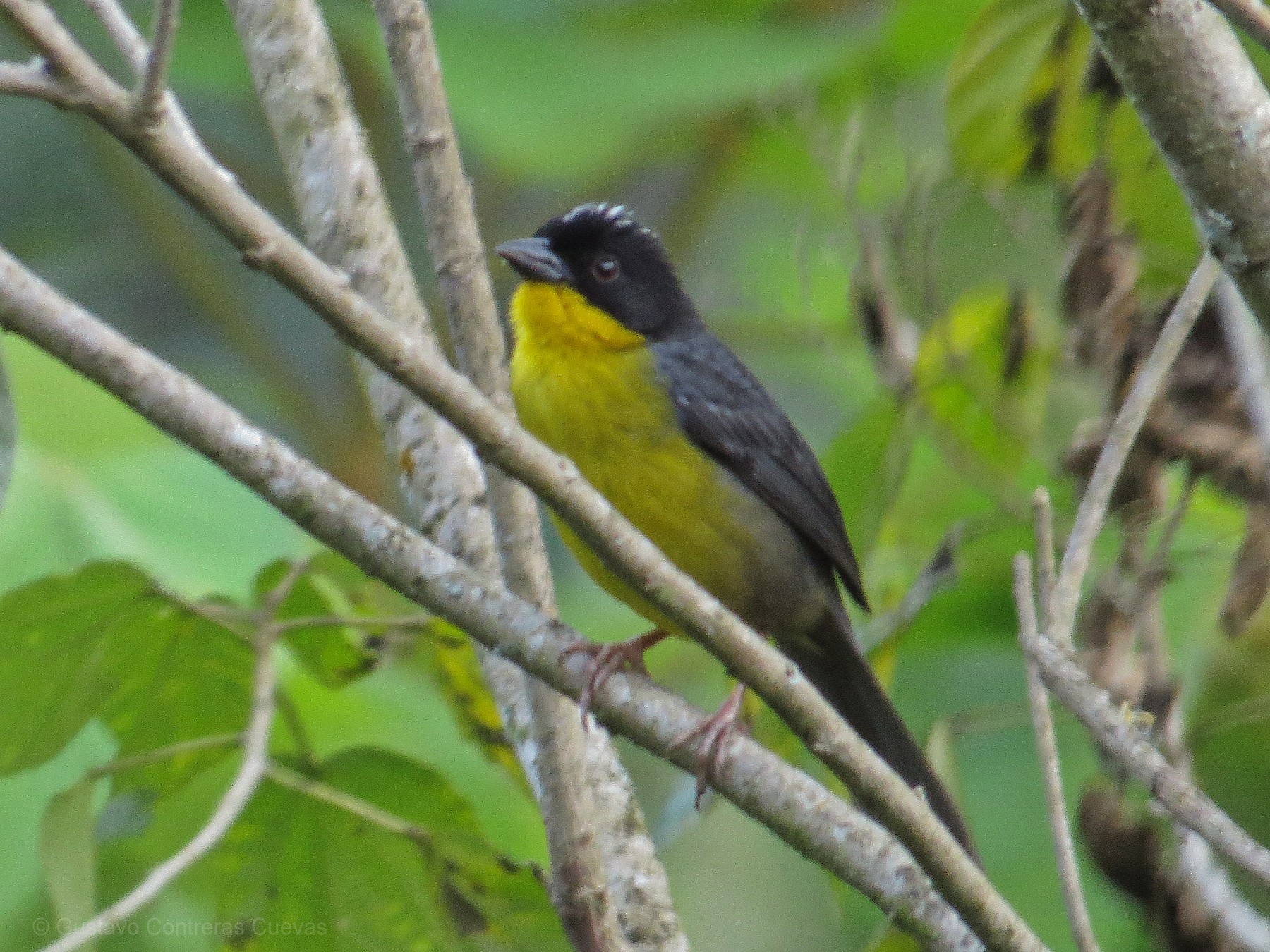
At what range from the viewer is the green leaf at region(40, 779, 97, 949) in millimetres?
2309

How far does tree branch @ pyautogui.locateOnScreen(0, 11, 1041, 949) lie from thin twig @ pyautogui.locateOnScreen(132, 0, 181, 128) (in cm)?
2

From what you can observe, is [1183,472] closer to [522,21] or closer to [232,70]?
[522,21]

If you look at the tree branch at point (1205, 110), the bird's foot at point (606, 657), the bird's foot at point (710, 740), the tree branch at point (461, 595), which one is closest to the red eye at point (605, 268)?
the bird's foot at point (606, 657)

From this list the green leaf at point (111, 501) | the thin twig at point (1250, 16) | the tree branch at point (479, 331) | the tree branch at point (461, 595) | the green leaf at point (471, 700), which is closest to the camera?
the thin twig at point (1250, 16)

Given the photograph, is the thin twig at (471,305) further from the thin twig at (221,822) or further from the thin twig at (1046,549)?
the thin twig at (1046,549)

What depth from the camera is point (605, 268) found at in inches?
157

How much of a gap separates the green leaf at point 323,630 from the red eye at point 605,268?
4.02 feet

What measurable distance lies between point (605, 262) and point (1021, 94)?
3.59 feet

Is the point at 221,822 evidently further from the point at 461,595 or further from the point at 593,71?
the point at 593,71

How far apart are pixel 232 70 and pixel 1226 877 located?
141 inches

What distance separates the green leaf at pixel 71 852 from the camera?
7.57 ft

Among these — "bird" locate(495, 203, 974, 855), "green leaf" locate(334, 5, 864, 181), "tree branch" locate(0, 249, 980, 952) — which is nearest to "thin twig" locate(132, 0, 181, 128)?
"tree branch" locate(0, 249, 980, 952)

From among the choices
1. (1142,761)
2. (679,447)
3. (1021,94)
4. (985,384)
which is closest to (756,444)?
(679,447)

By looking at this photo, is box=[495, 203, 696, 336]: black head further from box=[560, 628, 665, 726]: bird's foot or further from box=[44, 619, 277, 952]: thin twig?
box=[44, 619, 277, 952]: thin twig
